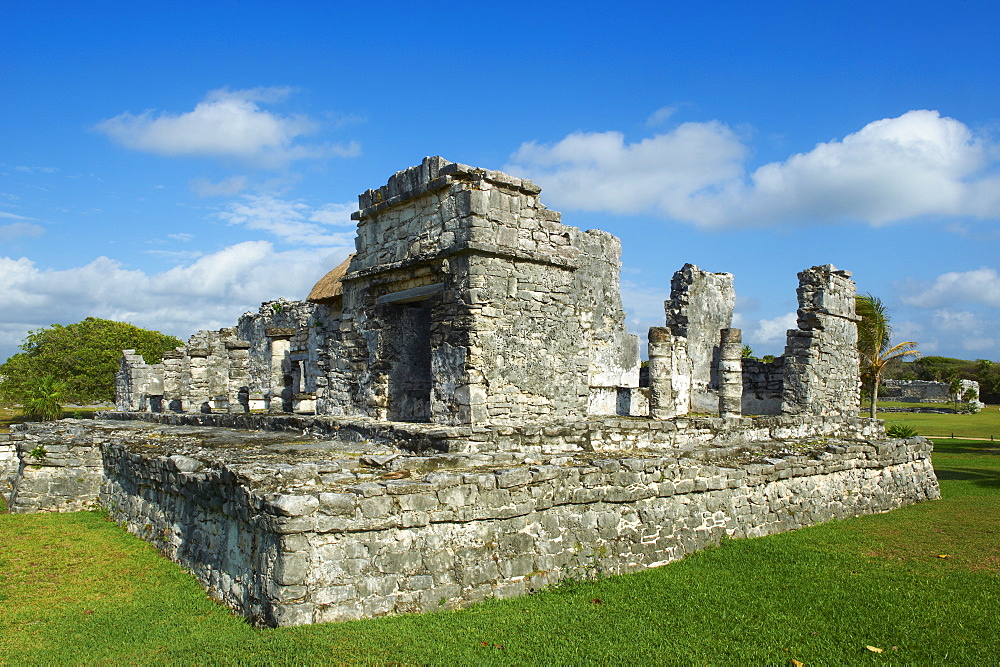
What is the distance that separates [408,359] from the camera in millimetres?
8961

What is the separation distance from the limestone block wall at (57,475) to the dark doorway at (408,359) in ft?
12.3

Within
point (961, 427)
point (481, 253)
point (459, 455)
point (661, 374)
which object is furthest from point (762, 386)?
point (961, 427)

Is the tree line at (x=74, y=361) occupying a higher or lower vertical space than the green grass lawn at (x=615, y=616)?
higher

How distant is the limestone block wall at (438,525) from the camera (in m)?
4.46

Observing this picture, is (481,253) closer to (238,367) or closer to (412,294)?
(412,294)

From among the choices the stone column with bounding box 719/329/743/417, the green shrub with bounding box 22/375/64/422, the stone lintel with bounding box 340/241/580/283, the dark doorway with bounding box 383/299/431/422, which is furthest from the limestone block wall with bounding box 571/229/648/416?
the green shrub with bounding box 22/375/64/422

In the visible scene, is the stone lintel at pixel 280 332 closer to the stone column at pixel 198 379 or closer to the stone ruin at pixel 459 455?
the stone column at pixel 198 379

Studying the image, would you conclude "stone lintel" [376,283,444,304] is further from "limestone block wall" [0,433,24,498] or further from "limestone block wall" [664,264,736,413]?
"limestone block wall" [664,264,736,413]

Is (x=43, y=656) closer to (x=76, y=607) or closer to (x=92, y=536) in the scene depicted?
(x=76, y=607)

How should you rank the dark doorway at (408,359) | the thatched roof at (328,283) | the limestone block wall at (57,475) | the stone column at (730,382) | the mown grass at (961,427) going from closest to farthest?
the limestone block wall at (57,475), the dark doorway at (408,359), the stone column at (730,382), the thatched roof at (328,283), the mown grass at (961,427)

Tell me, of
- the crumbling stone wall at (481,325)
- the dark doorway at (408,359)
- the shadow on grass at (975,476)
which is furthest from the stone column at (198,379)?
the shadow on grass at (975,476)

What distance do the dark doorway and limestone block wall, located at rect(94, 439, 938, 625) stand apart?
2.94 meters

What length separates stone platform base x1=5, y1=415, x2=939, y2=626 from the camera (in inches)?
177

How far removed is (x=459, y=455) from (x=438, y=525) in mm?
1026
